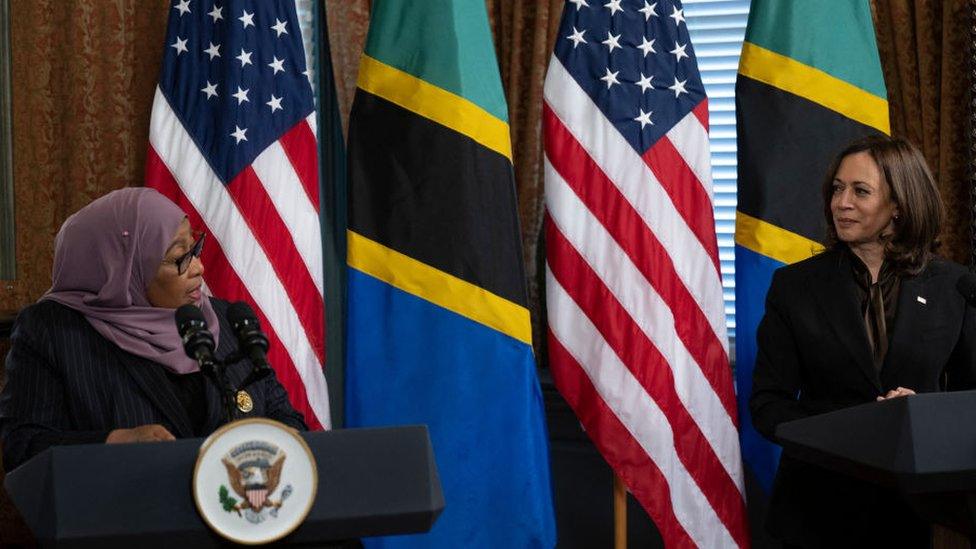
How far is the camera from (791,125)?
10.7 feet

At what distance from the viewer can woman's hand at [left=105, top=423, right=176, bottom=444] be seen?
2111mm

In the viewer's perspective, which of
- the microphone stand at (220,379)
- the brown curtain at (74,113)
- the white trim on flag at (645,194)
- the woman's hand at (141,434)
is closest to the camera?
the microphone stand at (220,379)

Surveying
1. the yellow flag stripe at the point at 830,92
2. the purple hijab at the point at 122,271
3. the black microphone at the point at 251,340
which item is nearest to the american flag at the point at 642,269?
the yellow flag stripe at the point at 830,92

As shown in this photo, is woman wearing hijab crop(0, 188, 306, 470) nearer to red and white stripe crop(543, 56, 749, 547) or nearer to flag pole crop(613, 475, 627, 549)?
red and white stripe crop(543, 56, 749, 547)

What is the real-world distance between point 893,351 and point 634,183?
1063 millimetres

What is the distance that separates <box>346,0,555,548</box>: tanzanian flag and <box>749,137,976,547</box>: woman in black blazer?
2.93ft

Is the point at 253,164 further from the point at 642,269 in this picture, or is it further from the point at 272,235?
the point at 642,269

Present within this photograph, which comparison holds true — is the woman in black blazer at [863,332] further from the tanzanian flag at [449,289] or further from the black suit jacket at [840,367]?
the tanzanian flag at [449,289]

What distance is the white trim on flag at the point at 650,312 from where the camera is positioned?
335cm

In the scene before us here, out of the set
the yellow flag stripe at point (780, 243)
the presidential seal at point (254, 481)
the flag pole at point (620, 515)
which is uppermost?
the yellow flag stripe at point (780, 243)

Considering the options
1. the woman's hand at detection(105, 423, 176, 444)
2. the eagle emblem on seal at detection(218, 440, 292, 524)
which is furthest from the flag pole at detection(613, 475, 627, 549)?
the eagle emblem on seal at detection(218, 440, 292, 524)

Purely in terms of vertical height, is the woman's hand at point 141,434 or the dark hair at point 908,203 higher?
the dark hair at point 908,203

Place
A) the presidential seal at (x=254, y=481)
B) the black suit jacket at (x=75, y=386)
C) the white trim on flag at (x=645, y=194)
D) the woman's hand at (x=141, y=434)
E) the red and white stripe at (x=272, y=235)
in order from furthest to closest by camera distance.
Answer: the red and white stripe at (x=272, y=235)
the white trim on flag at (x=645, y=194)
the black suit jacket at (x=75, y=386)
the woman's hand at (x=141, y=434)
the presidential seal at (x=254, y=481)

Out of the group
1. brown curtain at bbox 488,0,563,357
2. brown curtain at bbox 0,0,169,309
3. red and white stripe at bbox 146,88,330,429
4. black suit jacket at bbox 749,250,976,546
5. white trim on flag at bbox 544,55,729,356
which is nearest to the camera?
black suit jacket at bbox 749,250,976,546
